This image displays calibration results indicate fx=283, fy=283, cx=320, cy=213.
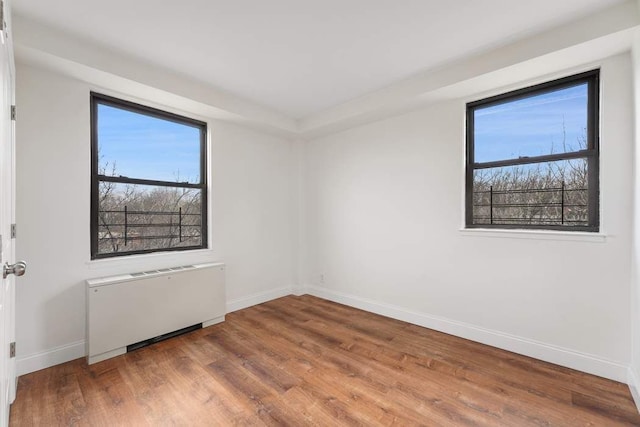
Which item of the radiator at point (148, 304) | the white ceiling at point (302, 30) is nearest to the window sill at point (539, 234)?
the white ceiling at point (302, 30)

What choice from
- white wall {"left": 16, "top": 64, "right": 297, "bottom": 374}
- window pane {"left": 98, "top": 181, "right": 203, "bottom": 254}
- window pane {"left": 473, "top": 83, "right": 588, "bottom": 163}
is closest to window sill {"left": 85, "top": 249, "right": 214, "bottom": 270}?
white wall {"left": 16, "top": 64, "right": 297, "bottom": 374}

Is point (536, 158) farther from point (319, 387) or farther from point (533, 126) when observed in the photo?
point (319, 387)

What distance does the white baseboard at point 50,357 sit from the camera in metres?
2.26

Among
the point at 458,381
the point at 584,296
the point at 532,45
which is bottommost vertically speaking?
the point at 458,381

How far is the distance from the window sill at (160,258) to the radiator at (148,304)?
0.48 feet

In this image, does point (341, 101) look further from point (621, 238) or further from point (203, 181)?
point (621, 238)

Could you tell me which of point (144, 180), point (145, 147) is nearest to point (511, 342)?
point (144, 180)

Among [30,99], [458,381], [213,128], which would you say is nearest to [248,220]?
[213,128]

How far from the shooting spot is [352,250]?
400cm

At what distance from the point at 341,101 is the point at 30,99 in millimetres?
2965

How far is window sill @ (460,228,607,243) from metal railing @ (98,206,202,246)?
316cm

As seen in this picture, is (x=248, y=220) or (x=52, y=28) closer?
(x=52, y=28)

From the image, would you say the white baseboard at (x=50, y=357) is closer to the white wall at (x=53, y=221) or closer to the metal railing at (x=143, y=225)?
the white wall at (x=53, y=221)

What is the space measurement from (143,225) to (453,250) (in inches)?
Result: 133
